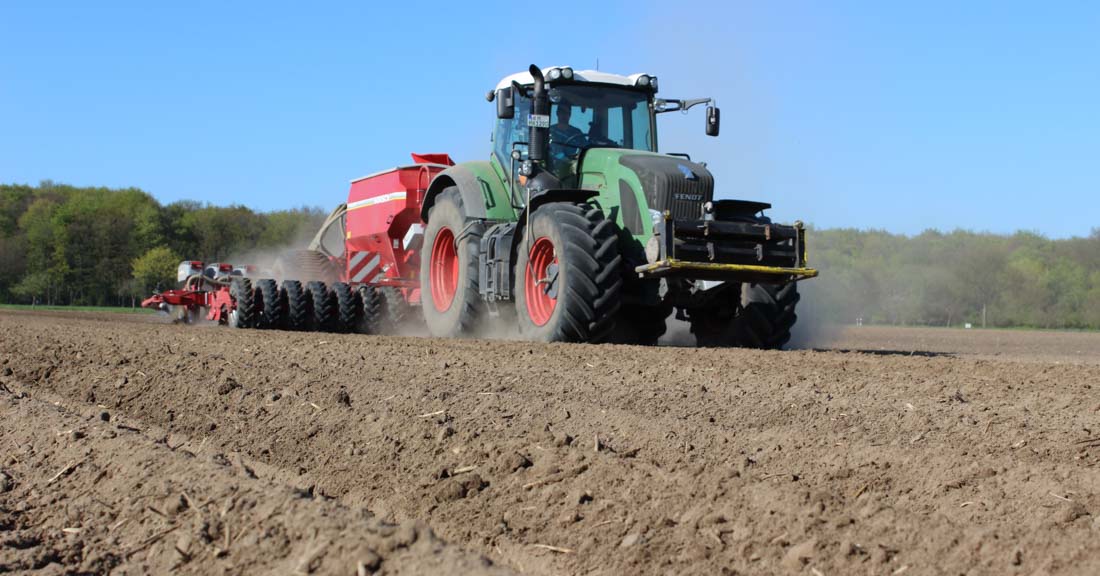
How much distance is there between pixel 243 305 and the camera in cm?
1439

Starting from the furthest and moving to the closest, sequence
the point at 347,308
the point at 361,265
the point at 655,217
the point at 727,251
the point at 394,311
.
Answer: the point at 361,265
the point at 347,308
the point at 394,311
the point at 655,217
the point at 727,251

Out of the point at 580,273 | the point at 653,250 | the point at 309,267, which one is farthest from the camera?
the point at 309,267

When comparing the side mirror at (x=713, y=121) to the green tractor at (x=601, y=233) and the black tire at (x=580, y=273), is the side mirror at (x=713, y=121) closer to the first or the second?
the green tractor at (x=601, y=233)

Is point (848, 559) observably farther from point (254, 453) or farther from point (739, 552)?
point (254, 453)

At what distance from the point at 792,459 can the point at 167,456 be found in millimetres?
2704

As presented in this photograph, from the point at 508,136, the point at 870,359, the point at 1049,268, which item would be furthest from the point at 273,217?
the point at 870,359

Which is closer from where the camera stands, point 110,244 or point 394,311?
point 394,311

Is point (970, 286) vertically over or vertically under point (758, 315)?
over

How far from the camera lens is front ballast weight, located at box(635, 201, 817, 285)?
30.7 feet

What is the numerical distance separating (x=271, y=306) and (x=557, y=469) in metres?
10.4

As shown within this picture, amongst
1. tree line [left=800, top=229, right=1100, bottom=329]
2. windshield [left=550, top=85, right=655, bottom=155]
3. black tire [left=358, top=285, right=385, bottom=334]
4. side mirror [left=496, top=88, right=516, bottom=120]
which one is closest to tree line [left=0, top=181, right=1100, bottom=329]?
tree line [left=800, top=229, right=1100, bottom=329]

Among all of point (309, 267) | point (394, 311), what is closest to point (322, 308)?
point (394, 311)

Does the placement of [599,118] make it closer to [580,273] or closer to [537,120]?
[537,120]

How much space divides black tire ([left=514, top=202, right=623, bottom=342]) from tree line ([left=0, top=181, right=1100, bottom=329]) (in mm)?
26170
